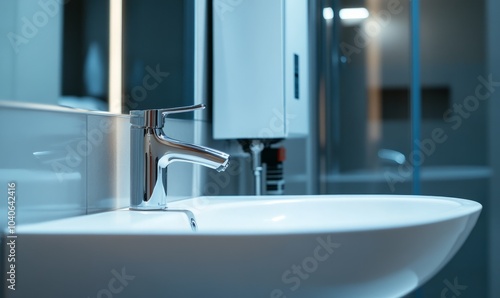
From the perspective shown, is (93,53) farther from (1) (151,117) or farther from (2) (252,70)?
(2) (252,70)

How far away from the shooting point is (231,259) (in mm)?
489

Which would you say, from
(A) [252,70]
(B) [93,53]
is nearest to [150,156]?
(B) [93,53]

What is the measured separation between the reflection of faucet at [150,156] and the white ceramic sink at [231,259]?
0.76 ft

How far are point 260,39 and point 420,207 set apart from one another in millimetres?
555

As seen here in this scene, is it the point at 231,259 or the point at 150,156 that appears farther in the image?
the point at 150,156

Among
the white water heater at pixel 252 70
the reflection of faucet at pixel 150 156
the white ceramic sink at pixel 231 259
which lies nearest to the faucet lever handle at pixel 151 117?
the reflection of faucet at pixel 150 156

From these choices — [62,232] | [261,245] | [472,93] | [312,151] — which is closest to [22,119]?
[62,232]

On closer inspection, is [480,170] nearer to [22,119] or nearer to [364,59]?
[364,59]

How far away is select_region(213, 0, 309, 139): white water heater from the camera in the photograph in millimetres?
1248

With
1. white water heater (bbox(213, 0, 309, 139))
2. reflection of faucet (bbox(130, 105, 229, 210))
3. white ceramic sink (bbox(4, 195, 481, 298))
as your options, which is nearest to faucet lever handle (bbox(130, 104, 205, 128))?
reflection of faucet (bbox(130, 105, 229, 210))

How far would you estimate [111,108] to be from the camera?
32.9 inches

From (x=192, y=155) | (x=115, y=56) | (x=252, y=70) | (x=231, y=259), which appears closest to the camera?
(x=231, y=259)

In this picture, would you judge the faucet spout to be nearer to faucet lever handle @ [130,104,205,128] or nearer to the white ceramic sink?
faucet lever handle @ [130,104,205,128]

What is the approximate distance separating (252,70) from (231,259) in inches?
31.8
